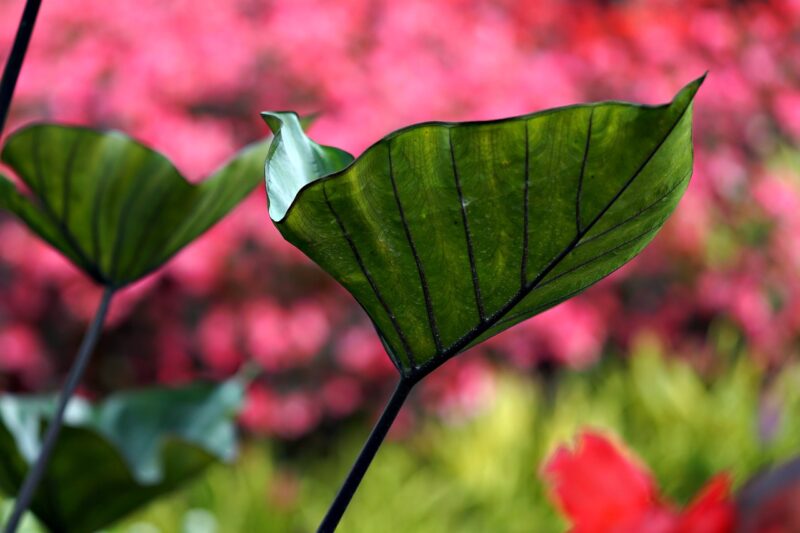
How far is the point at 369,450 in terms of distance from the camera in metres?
0.39

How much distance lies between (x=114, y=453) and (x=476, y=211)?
1.22ft

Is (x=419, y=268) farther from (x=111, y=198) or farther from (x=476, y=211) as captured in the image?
(x=111, y=198)

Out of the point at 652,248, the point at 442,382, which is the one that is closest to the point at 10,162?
the point at 442,382

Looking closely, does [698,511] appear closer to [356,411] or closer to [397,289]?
[397,289]

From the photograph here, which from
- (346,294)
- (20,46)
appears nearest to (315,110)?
(346,294)

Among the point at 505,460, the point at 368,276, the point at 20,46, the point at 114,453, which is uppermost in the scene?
the point at 20,46

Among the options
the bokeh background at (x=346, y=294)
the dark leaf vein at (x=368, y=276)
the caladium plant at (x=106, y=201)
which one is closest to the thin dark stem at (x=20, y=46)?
the caladium plant at (x=106, y=201)

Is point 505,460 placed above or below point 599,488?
below

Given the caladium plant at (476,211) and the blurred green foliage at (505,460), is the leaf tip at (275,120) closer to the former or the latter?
the caladium plant at (476,211)

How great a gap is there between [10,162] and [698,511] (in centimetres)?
41

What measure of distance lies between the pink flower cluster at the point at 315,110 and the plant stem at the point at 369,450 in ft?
6.55

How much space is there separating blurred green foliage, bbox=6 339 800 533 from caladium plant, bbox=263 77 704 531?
1.53 meters

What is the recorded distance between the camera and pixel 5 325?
A: 2.96 metres

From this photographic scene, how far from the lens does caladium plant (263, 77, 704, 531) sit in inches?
12.9
